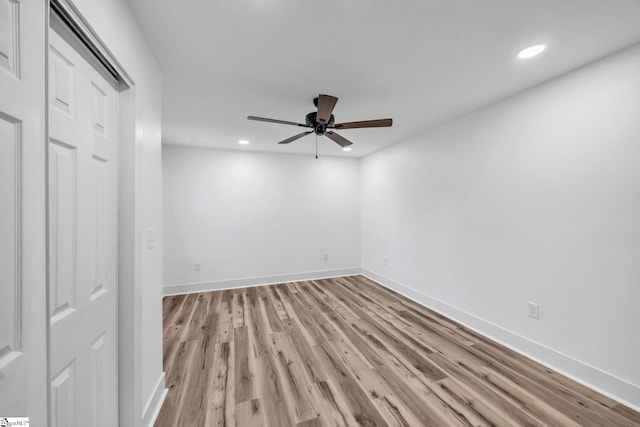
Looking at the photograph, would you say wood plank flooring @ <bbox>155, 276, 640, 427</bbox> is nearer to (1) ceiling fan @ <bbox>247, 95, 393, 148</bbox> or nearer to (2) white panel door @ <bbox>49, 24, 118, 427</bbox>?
(2) white panel door @ <bbox>49, 24, 118, 427</bbox>

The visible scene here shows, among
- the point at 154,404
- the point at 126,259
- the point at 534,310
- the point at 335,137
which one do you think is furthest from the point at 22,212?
the point at 534,310

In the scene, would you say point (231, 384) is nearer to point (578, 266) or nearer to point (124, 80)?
point (124, 80)

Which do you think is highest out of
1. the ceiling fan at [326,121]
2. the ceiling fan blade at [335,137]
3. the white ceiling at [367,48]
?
the white ceiling at [367,48]

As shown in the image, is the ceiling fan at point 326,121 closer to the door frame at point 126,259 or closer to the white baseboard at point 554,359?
the door frame at point 126,259

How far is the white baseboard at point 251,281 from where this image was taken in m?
3.88

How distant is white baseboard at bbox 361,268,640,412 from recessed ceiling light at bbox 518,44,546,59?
92.4 inches

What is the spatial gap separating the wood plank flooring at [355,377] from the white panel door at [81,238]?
29.9 inches

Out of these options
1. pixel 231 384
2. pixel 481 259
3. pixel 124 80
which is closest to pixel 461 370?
pixel 481 259

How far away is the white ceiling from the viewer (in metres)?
1.31

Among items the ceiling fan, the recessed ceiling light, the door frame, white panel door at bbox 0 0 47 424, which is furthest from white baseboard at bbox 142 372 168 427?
the recessed ceiling light

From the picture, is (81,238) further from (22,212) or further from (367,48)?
(367,48)

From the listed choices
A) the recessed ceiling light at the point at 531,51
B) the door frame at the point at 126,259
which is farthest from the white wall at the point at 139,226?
the recessed ceiling light at the point at 531,51

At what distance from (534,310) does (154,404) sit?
10.1ft

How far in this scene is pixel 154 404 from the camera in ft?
5.05
